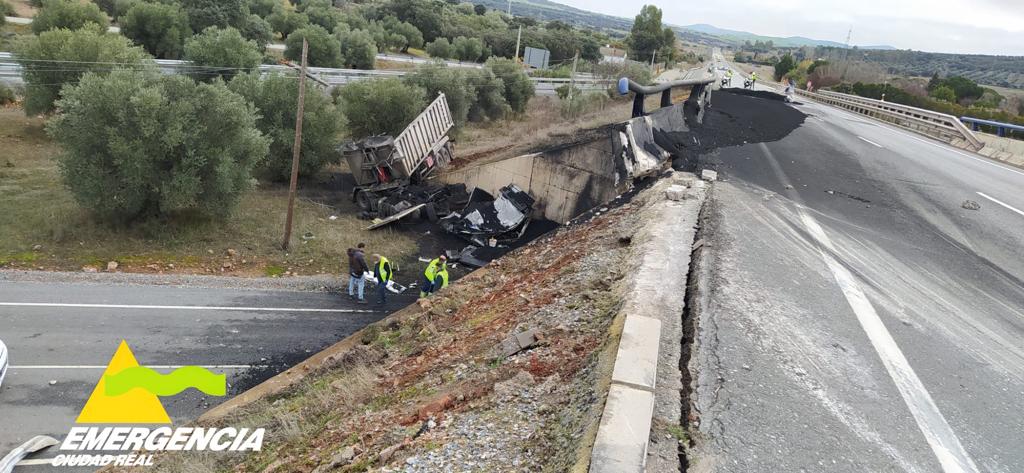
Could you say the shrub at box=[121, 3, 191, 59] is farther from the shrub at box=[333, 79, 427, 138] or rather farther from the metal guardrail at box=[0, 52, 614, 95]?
the shrub at box=[333, 79, 427, 138]

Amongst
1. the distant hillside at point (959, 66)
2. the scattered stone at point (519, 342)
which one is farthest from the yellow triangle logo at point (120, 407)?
the distant hillside at point (959, 66)

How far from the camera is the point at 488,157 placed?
78.1ft

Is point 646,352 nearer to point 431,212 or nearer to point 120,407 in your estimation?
point 120,407

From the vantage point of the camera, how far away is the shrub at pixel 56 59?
2320cm

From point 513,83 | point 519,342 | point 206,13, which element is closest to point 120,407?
point 519,342

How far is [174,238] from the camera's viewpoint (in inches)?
678

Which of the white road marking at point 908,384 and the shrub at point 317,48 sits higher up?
the shrub at point 317,48

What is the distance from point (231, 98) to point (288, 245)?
4.75 meters

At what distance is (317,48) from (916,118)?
37123mm

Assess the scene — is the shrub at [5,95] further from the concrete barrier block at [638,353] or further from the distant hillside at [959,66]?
the distant hillside at [959,66]

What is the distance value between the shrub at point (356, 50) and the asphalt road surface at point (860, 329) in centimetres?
4024

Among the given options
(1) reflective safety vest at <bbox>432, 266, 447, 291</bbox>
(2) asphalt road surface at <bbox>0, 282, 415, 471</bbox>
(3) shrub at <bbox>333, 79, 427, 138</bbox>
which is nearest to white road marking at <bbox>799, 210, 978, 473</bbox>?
(1) reflective safety vest at <bbox>432, 266, 447, 291</bbox>

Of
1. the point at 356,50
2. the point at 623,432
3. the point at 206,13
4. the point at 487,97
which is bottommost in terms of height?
the point at 623,432

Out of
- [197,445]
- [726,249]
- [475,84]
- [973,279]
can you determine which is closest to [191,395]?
[197,445]
